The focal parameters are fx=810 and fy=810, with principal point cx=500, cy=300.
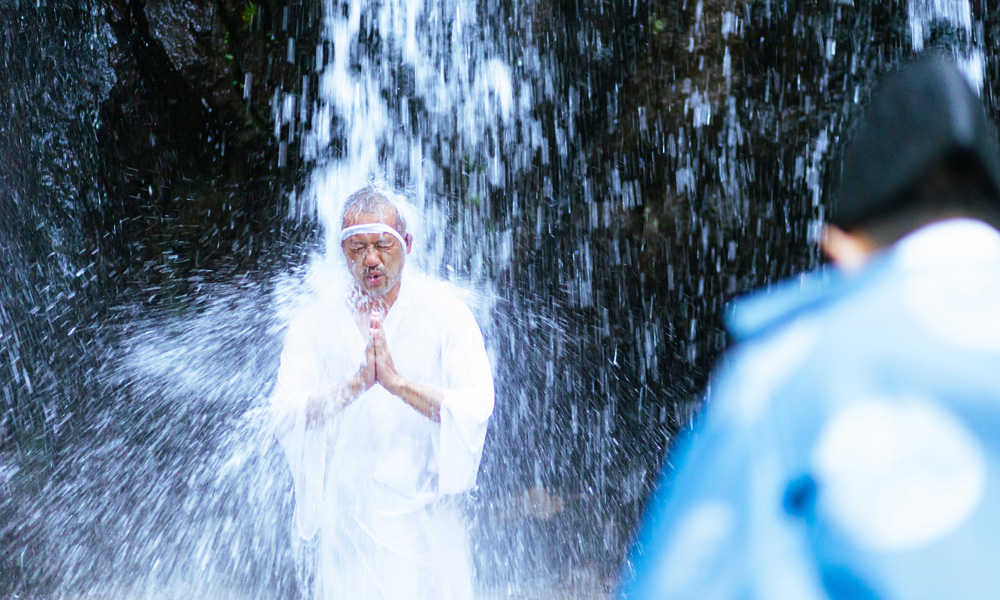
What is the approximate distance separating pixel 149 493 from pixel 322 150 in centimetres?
296

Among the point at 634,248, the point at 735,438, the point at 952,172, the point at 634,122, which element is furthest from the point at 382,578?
the point at 634,122

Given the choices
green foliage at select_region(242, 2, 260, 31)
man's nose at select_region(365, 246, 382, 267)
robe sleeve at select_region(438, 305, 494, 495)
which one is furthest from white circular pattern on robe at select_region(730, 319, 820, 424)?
green foliage at select_region(242, 2, 260, 31)

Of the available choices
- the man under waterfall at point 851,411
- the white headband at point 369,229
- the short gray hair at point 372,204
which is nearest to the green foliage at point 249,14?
the short gray hair at point 372,204

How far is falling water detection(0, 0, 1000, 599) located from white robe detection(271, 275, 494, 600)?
10.1ft

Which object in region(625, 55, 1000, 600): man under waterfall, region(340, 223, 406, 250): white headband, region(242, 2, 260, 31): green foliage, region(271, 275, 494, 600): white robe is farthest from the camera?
region(242, 2, 260, 31): green foliage

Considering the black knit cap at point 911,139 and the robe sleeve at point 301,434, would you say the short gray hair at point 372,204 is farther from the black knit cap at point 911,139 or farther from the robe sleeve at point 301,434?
the black knit cap at point 911,139

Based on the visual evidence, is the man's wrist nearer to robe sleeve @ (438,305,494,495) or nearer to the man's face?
robe sleeve @ (438,305,494,495)

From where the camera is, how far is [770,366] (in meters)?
1.00

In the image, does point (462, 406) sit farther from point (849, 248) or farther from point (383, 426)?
point (849, 248)

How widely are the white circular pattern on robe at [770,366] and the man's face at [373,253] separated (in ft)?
6.05

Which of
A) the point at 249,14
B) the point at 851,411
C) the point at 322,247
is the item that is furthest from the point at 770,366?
the point at 249,14

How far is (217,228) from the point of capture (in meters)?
6.53

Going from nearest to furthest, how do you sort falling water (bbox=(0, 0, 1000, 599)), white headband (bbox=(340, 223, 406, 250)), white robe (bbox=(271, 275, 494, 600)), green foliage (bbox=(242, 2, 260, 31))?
1. white robe (bbox=(271, 275, 494, 600))
2. white headband (bbox=(340, 223, 406, 250))
3. falling water (bbox=(0, 0, 1000, 599))
4. green foliage (bbox=(242, 2, 260, 31))

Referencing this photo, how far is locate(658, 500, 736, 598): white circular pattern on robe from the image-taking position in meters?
0.99
